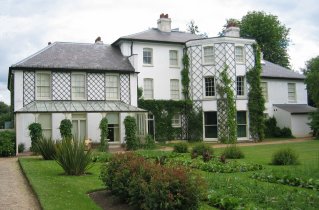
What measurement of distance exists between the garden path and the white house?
10.3 m

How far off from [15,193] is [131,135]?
1453 centimetres

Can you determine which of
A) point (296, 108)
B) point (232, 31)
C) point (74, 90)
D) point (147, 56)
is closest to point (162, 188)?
point (74, 90)

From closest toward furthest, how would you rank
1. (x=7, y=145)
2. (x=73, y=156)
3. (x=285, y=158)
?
→ (x=73, y=156) → (x=285, y=158) → (x=7, y=145)

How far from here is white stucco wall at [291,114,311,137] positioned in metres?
35.0

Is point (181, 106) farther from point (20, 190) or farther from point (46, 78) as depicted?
point (20, 190)

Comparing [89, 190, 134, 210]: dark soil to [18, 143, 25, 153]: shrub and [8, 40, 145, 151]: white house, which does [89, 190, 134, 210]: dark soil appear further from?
[18, 143, 25, 153]: shrub

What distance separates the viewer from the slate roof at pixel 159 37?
31.0m

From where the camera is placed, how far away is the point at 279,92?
119 feet

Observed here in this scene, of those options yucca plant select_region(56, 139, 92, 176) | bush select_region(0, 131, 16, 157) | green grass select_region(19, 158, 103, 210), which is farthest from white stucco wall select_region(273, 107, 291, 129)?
yucca plant select_region(56, 139, 92, 176)

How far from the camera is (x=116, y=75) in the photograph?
1148 inches

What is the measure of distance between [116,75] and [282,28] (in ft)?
110

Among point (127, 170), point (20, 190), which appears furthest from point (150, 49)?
point (127, 170)

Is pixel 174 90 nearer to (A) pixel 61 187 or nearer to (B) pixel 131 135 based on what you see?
(B) pixel 131 135

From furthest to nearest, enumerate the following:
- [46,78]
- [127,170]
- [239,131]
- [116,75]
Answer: [239,131], [116,75], [46,78], [127,170]
